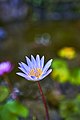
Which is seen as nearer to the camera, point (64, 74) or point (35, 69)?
point (35, 69)

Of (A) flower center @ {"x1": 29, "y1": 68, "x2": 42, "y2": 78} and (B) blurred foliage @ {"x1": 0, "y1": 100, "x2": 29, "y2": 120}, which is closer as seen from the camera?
(A) flower center @ {"x1": 29, "y1": 68, "x2": 42, "y2": 78}

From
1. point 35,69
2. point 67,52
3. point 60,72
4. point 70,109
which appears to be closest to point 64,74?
point 60,72

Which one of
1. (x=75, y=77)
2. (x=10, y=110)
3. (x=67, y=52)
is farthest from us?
(x=67, y=52)

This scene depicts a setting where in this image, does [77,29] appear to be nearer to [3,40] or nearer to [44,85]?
[3,40]

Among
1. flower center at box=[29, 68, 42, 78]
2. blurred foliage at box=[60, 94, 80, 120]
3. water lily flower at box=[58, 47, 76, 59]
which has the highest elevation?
water lily flower at box=[58, 47, 76, 59]

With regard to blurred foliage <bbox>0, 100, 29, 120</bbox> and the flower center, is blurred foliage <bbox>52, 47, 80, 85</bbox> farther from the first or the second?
the flower center

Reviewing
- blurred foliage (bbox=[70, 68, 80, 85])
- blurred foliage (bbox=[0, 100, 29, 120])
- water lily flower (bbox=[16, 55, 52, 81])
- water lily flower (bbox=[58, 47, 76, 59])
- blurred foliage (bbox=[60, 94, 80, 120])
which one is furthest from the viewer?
water lily flower (bbox=[58, 47, 76, 59])

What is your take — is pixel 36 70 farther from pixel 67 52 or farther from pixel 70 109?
pixel 67 52

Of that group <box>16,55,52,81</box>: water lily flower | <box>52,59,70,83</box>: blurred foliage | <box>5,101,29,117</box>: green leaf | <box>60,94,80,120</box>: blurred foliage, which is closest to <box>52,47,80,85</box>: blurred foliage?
<box>52,59,70,83</box>: blurred foliage
